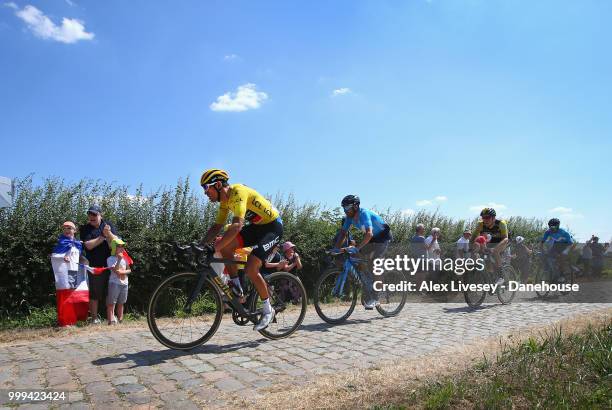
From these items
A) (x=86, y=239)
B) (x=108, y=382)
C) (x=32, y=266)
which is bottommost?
(x=108, y=382)

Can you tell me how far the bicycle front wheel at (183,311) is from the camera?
496 cm

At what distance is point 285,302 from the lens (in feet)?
20.2

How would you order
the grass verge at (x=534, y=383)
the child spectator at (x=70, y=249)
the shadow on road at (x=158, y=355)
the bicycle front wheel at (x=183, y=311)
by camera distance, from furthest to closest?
the child spectator at (x=70, y=249) < the bicycle front wheel at (x=183, y=311) < the shadow on road at (x=158, y=355) < the grass verge at (x=534, y=383)

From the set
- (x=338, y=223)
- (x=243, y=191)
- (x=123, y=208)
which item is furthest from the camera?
(x=338, y=223)

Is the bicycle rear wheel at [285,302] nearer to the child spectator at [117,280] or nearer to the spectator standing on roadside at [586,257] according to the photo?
the child spectator at [117,280]

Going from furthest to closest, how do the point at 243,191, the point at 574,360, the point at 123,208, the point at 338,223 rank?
1. the point at 338,223
2. the point at 123,208
3. the point at 243,191
4. the point at 574,360

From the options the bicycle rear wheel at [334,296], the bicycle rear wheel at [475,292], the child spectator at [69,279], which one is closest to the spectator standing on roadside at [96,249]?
the child spectator at [69,279]

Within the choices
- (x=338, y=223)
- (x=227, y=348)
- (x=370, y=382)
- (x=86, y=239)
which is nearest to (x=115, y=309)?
(x=86, y=239)

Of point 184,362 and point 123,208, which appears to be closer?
point 184,362

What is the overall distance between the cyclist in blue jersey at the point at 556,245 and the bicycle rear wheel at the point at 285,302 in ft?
31.6

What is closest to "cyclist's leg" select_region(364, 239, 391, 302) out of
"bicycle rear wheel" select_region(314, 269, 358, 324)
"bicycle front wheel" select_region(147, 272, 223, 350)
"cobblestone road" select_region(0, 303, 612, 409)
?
"bicycle rear wheel" select_region(314, 269, 358, 324)

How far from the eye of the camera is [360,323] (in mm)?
7355

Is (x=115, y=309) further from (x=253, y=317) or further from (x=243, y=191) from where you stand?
(x=243, y=191)

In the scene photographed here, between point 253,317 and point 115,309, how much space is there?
11.4ft
